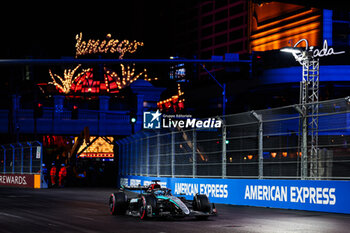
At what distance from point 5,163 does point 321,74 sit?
1326 inches

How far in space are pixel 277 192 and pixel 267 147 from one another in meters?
1.44

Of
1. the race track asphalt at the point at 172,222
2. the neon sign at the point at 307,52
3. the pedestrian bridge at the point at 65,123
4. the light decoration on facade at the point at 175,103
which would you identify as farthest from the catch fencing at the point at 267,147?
the light decoration on facade at the point at 175,103

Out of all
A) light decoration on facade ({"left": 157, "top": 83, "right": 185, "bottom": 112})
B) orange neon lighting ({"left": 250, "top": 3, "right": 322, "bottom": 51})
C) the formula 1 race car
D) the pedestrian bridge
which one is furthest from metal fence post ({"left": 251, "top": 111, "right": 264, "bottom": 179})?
light decoration on facade ({"left": 157, "top": 83, "right": 185, "bottom": 112})

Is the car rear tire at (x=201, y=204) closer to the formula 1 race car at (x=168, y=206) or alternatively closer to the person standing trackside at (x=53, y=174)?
the formula 1 race car at (x=168, y=206)

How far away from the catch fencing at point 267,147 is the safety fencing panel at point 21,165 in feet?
47.6

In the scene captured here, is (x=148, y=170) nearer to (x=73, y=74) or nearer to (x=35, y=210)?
(x=35, y=210)

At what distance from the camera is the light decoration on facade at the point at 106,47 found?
245ft

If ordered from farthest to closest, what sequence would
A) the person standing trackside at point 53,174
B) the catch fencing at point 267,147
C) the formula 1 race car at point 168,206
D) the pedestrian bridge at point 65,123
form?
1. the pedestrian bridge at point 65,123
2. the person standing trackside at point 53,174
3. the catch fencing at point 267,147
4. the formula 1 race car at point 168,206

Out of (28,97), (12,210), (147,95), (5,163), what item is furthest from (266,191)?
(28,97)

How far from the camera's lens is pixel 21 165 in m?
41.0

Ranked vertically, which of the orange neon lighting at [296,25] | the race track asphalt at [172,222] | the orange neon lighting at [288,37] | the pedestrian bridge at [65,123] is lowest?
the race track asphalt at [172,222]

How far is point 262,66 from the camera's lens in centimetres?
6694

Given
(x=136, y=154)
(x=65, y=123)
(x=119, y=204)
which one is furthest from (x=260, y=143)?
(x=65, y=123)

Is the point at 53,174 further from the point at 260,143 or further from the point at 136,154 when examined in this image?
the point at 260,143
